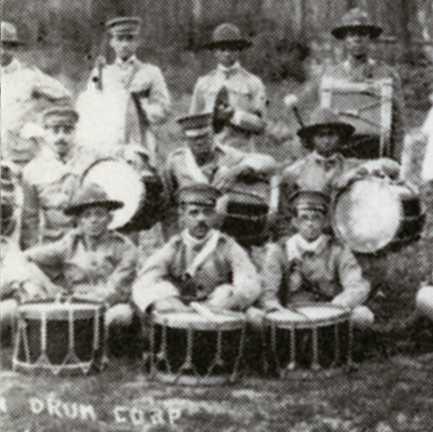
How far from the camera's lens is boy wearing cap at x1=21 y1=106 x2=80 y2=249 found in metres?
6.52

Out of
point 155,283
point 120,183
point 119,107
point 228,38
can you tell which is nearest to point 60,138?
point 120,183

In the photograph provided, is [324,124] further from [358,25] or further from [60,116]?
[60,116]

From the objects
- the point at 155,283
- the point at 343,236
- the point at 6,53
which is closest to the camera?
the point at 155,283

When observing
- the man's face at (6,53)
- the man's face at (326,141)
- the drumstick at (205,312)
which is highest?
the man's face at (6,53)

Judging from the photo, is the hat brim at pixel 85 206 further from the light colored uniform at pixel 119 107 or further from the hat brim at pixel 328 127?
the hat brim at pixel 328 127

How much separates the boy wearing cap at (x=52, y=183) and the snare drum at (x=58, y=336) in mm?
1164

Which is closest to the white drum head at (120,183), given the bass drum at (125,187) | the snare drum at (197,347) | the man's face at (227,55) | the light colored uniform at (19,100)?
the bass drum at (125,187)

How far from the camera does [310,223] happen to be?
5973mm

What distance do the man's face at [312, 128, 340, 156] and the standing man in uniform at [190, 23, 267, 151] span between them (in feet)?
2.19

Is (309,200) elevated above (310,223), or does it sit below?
above

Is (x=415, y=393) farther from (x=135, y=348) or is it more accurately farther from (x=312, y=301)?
(x=135, y=348)

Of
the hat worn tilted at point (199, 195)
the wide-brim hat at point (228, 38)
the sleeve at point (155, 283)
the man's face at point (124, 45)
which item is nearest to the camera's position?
the sleeve at point (155, 283)

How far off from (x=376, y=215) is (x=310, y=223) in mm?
556

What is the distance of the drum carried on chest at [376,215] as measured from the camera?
628 cm
